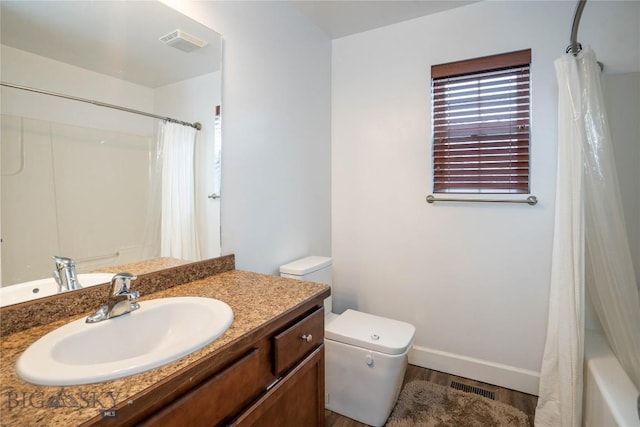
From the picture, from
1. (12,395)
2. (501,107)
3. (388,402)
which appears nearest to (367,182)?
(501,107)

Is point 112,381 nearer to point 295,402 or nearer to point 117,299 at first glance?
point 117,299

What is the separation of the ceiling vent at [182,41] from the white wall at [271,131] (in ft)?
0.29

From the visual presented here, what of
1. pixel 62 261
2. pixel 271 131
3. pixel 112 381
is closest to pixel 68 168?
pixel 62 261

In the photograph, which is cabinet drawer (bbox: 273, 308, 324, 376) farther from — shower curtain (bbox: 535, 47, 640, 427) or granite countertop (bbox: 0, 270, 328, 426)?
shower curtain (bbox: 535, 47, 640, 427)

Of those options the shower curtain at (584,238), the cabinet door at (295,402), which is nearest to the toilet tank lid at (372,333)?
the cabinet door at (295,402)

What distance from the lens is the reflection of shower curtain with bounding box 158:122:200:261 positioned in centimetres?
128

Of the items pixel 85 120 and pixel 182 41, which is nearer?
pixel 85 120

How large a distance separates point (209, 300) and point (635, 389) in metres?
1.65

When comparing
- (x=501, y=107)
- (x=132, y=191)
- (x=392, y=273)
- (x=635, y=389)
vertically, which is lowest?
(x=635, y=389)

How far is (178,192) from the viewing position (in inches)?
53.5

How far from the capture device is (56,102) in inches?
37.7

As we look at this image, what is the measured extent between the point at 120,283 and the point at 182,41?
1.02m

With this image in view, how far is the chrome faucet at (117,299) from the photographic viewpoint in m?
0.92

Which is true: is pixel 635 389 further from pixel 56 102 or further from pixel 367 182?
pixel 56 102
